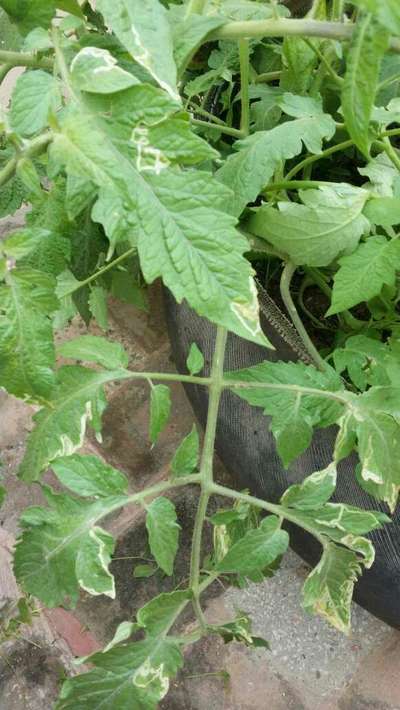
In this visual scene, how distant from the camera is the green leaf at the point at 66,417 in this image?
2.26ft

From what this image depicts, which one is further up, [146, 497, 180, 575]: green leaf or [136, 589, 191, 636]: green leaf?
[146, 497, 180, 575]: green leaf

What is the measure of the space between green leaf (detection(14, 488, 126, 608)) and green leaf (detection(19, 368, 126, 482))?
0.04 meters

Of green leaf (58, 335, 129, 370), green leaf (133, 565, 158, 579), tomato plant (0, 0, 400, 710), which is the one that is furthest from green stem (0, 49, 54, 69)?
green leaf (133, 565, 158, 579)

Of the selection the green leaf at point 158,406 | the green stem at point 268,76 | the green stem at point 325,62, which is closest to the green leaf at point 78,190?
the green leaf at point 158,406

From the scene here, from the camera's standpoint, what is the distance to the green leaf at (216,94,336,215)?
0.69m

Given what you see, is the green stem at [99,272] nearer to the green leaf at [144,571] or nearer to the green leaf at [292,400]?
the green leaf at [292,400]

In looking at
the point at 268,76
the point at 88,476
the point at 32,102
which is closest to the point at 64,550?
the point at 88,476

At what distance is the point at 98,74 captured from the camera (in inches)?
19.8

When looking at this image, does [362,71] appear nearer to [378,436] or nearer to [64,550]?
[378,436]

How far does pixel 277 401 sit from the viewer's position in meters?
0.72

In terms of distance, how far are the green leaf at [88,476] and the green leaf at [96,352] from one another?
0.10m

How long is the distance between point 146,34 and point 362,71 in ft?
0.57

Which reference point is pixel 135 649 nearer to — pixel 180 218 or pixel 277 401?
Result: pixel 277 401

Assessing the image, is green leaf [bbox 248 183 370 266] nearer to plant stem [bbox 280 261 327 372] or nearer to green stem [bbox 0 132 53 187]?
plant stem [bbox 280 261 327 372]
